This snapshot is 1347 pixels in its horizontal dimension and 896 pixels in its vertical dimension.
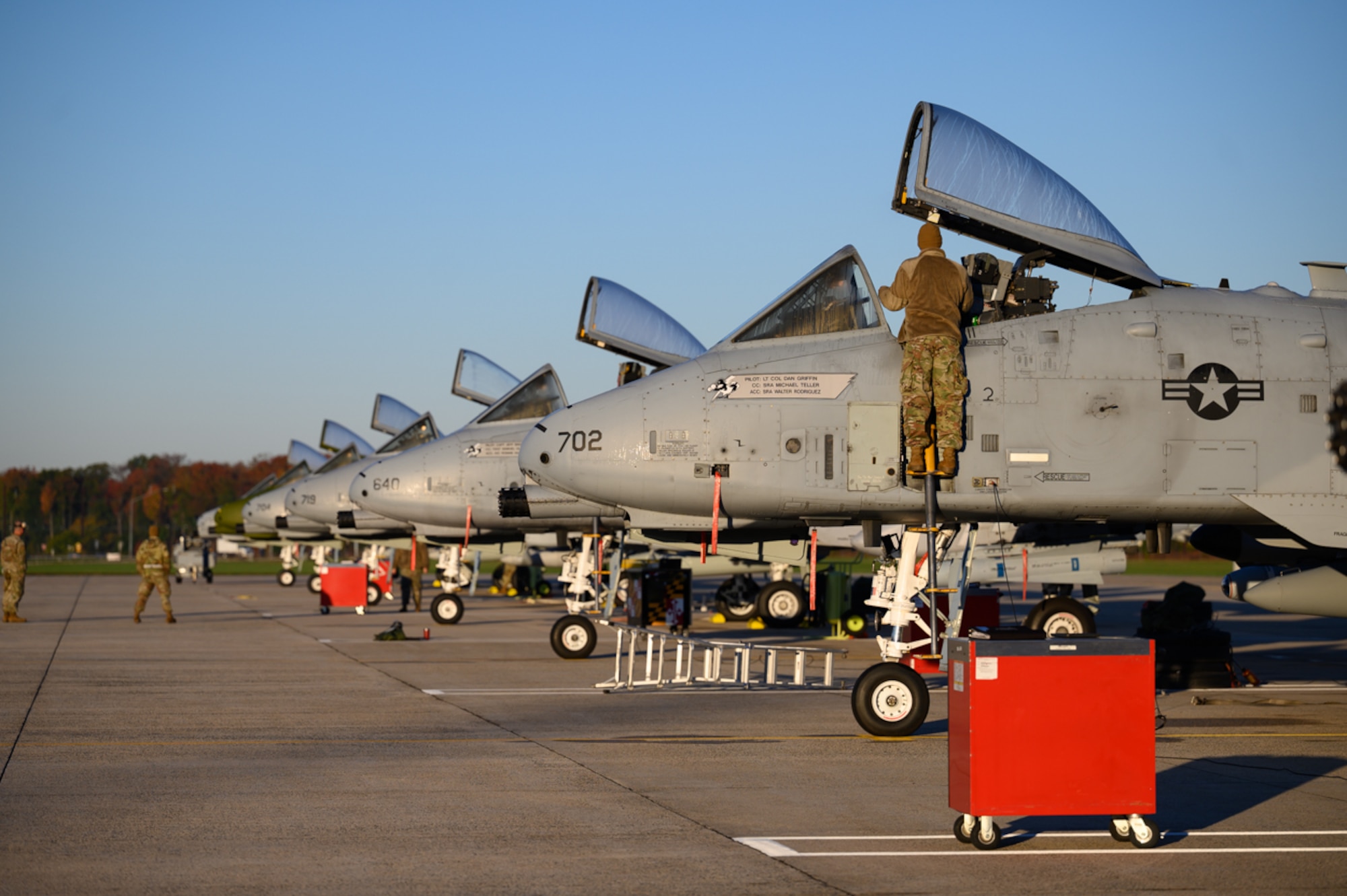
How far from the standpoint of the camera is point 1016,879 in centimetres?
597

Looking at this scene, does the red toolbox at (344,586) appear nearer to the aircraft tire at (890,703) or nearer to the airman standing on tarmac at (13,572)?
the airman standing on tarmac at (13,572)

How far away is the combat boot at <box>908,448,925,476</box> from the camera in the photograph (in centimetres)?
1051

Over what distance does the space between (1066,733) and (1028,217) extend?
5.69 meters

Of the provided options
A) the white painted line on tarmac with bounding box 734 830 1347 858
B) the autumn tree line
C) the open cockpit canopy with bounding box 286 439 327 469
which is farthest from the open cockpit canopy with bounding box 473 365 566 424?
the autumn tree line

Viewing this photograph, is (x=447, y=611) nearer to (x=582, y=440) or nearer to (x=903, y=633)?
(x=582, y=440)

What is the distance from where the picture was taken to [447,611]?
2631 centimetres

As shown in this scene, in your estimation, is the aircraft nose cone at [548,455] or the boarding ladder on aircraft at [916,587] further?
the aircraft nose cone at [548,455]

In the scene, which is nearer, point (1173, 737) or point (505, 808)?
point (505, 808)

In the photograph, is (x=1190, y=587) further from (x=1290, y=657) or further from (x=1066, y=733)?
(x=1066, y=733)

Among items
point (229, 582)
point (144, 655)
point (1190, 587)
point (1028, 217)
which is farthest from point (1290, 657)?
point (229, 582)

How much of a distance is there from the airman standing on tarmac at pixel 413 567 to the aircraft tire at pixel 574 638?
824 cm

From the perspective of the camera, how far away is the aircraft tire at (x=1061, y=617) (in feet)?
61.2

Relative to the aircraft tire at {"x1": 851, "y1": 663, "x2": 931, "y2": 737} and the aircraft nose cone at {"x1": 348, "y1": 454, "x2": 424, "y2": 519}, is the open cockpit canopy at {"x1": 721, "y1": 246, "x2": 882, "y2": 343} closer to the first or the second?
the aircraft tire at {"x1": 851, "y1": 663, "x2": 931, "y2": 737}

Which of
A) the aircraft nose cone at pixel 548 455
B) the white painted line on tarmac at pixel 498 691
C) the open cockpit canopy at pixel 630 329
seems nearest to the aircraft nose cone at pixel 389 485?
the open cockpit canopy at pixel 630 329
